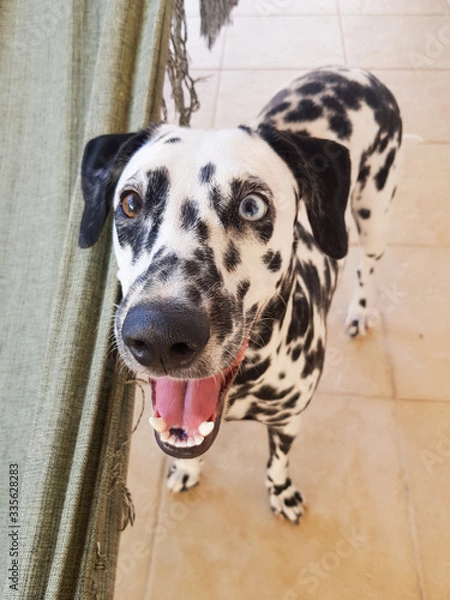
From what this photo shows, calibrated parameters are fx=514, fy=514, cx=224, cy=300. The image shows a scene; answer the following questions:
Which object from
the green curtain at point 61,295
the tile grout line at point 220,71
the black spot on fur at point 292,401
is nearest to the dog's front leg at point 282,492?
the black spot on fur at point 292,401

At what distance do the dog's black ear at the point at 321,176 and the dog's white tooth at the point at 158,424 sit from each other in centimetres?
58

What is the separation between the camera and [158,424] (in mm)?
1077

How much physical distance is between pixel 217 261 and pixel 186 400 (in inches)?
12.6

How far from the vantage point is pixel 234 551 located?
1.69 m

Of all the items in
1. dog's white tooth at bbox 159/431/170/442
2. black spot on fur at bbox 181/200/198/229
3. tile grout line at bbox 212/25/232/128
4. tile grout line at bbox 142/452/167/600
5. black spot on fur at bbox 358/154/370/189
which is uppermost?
tile grout line at bbox 212/25/232/128

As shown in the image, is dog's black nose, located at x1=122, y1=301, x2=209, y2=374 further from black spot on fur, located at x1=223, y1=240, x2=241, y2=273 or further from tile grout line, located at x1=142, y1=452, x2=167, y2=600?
tile grout line, located at x1=142, y1=452, x2=167, y2=600

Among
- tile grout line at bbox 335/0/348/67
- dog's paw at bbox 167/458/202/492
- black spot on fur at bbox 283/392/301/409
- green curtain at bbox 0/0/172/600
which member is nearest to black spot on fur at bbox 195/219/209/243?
green curtain at bbox 0/0/172/600

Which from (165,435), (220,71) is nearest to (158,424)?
(165,435)

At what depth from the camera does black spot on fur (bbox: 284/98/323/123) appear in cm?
162

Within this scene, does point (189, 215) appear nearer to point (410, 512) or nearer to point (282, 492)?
point (282, 492)

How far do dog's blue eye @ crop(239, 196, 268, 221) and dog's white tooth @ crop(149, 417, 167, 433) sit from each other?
0.46 m

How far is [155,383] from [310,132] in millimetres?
940

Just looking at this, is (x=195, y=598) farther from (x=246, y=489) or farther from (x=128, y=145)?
(x=128, y=145)

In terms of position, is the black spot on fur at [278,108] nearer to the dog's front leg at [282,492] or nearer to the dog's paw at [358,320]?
the dog's paw at [358,320]
